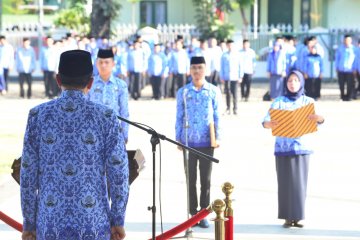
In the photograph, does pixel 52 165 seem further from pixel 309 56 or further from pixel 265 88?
pixel 265 88

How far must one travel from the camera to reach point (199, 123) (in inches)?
→ 472

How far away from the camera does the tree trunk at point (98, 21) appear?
37.9 metres

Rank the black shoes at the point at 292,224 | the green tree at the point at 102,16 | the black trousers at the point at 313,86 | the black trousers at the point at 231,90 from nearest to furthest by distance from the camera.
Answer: the black shoes at the point at 292,224 < the black trousers at the point at 231,90 < the black trousers at the point at 313,86 < the green tree at the point at 102,16

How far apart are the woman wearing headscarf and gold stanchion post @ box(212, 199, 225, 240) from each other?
389 cm

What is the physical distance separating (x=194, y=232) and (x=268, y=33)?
30801 millimetres

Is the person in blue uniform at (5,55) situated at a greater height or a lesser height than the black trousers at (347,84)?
greater

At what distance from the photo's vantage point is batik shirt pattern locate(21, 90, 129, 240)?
657cm

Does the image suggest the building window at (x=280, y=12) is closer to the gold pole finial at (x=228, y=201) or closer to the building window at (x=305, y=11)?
the building window at (x=305, y=11)

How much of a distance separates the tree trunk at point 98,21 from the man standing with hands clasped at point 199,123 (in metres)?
25.9

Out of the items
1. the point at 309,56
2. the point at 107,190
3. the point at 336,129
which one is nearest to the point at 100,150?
the point at 107,190

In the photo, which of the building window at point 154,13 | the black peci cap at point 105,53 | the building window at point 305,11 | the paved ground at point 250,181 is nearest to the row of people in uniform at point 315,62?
the paved ground at point 250,181

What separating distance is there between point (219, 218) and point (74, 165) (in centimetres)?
185

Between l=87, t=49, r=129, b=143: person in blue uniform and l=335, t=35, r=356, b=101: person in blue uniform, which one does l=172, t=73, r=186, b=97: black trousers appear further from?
l=87, t=49, r=129, b=143: person in blue uniform

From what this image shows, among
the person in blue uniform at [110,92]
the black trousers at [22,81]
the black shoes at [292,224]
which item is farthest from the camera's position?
the black trousers at [22,81]
